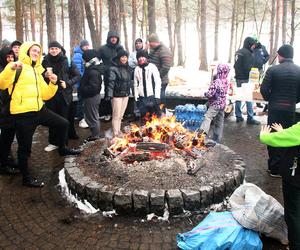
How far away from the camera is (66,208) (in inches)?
193

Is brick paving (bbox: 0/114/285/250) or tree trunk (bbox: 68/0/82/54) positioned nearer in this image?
brick paving (bbox: 0/114/285/250)

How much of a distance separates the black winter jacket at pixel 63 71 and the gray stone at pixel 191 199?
366 cm

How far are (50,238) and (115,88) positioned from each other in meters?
4.35

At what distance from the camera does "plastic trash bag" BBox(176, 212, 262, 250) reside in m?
3.57

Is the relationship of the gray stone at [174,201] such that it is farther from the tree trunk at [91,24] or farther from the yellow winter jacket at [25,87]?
the tree trunk at [91,24]

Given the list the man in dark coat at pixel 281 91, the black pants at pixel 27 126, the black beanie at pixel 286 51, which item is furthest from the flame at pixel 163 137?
the black beanie at pixel 286 51

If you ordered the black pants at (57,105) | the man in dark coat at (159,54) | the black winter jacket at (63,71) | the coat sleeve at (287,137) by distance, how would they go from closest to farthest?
the coat sleeve at (287,137)
the black winter jacket at (63,71)
the black pants at (57,105)
the man in dark coat at (159,54)

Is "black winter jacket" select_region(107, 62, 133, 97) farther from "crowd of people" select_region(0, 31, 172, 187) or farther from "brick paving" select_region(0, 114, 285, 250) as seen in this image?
"brick paving" select_region(0, 114, 285, 250)

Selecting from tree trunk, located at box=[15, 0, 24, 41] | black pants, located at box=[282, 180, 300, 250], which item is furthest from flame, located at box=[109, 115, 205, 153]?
tree trunk, located at box=[15, 0, 24, 41]

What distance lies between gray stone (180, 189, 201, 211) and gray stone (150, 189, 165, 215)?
0.32 metres

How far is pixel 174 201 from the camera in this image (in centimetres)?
455

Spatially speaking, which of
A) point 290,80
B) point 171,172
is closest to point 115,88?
point 171,172

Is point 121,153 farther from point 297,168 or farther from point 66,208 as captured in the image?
point 297,168

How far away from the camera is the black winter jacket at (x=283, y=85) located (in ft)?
19.4
